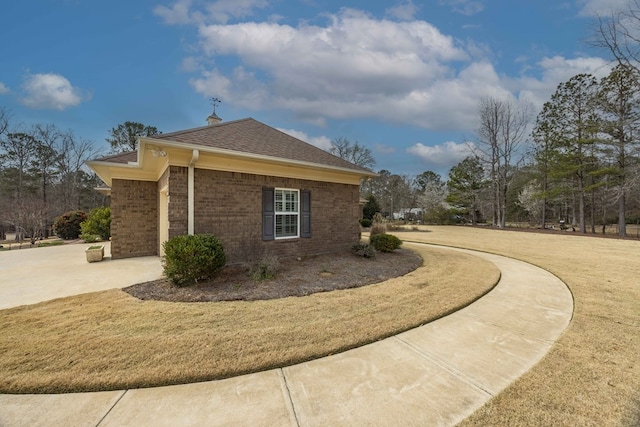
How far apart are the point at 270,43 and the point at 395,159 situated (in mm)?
39452

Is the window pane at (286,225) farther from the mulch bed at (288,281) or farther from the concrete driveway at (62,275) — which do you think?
the concrete driveway at (62,275)

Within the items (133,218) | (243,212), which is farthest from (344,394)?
(133,218)

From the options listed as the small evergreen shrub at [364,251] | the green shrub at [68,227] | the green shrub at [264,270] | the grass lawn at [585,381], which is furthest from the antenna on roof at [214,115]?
the grass lawn at [585,381]

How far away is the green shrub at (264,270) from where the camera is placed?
5.88 m

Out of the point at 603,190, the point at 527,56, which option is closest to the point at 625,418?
the point at 527,56

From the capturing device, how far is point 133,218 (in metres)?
8.84

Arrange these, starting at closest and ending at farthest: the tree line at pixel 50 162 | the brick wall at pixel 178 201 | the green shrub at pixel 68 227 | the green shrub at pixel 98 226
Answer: the brick wall at pixel 178 201
the green shrub at pixel 98 226
the green shrub at pixel 68 227
the tree line at pixel 50 162

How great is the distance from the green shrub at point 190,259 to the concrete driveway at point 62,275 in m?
1.18

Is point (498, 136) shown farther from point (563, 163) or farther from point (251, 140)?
point (251, 140)

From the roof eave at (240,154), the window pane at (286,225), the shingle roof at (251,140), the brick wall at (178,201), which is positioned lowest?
the window pane at (286,225)

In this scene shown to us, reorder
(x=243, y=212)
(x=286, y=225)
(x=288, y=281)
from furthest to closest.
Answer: (x=286, y=225), (x=243, y=212), (x=288, y=281)

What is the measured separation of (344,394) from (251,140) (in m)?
7.30

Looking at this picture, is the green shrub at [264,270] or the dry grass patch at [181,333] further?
the green shrub at [264,270]

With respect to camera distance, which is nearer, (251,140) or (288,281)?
(288,281)
